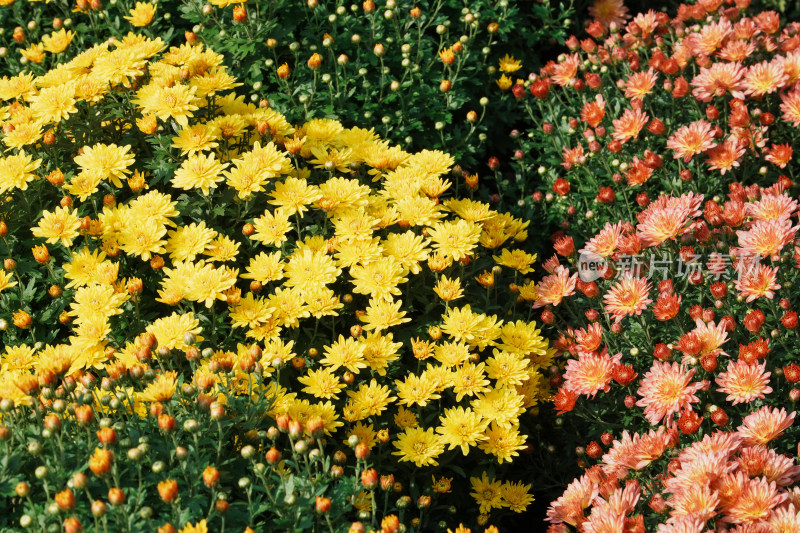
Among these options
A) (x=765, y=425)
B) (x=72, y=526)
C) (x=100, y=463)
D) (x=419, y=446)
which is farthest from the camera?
(x=419, y=446)

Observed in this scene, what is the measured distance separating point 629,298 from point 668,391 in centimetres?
44

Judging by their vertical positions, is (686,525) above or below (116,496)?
below

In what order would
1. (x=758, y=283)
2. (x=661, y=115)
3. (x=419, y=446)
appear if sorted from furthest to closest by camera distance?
(x=661, y=115)
(x=758, y=283)
(x=419, y=446)

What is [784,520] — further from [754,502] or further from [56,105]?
[56,105]

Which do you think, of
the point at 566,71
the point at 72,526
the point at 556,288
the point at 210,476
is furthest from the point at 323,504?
the point at 566,71

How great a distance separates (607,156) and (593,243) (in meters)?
0.93

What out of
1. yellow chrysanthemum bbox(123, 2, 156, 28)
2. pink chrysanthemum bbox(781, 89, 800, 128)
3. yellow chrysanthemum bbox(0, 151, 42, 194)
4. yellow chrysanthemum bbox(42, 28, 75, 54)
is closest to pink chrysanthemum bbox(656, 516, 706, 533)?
pink chrysanthemum bbox(781, 89, 800, 128)

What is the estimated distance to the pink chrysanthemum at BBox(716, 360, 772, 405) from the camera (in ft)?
9.78

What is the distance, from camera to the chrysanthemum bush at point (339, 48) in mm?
4301

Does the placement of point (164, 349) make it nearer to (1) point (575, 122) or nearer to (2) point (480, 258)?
(2) point (480, 258)

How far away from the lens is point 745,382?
299 cm

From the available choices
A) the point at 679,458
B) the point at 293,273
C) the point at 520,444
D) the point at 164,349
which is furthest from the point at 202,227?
the point at 679,458

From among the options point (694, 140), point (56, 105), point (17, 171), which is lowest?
point (694, 140)

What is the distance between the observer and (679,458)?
112 inches
